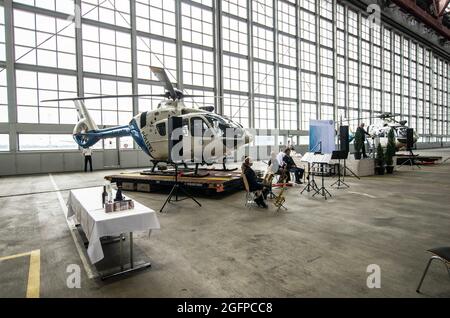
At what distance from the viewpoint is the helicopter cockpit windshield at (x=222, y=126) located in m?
8.98

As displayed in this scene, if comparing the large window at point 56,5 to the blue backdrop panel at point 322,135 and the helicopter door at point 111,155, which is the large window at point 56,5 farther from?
the blue backdrop panel at point 322,135

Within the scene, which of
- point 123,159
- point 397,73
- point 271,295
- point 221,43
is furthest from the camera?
point 397,73

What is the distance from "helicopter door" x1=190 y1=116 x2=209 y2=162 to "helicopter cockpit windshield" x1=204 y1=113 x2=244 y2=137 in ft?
1.06

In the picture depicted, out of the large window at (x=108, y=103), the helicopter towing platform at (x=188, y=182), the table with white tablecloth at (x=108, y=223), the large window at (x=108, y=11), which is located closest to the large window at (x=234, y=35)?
the large window at (x=108, y=11)

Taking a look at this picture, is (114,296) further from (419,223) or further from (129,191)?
(129,191)

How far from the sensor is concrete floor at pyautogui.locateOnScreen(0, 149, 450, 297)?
2.77m

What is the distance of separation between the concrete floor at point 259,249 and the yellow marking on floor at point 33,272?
52 mm

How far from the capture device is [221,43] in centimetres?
2050

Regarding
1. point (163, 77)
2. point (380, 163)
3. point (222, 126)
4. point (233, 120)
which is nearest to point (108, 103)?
point (233, 120)

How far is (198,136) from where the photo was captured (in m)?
8.60

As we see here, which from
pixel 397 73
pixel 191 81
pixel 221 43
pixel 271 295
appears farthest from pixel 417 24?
pixel 271 295

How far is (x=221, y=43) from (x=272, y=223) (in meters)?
18.7

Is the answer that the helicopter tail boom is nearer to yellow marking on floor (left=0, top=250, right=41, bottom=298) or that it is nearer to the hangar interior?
the hangar interior
